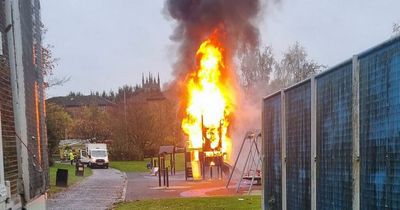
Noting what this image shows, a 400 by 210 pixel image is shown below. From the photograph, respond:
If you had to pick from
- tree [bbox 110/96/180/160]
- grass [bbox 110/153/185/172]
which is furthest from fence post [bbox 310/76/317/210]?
tree [bbox 110/96/180/160]

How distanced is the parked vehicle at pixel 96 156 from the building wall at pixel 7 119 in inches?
1895

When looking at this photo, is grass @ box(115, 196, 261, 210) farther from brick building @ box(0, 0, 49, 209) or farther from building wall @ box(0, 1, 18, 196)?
building wall @ box(0, 1, 18, 196)

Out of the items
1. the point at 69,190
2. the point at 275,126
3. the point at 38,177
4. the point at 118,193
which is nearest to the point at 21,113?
the point at 38,177

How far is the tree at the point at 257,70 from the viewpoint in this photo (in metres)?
45.2

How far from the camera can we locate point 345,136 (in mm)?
4996

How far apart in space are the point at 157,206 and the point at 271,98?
8178mm

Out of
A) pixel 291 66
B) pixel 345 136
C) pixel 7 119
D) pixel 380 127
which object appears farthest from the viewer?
pixel 291 66

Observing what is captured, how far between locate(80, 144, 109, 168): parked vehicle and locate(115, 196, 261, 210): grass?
3567 centimetres

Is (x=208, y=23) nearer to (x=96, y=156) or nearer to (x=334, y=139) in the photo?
(x=334, y=139)

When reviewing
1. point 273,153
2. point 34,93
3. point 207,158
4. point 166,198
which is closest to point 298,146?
point 273,153

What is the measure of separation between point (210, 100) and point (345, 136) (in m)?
24.0

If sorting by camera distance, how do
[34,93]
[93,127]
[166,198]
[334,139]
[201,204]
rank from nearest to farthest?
[334,139] → [34,93] → [201,204] → [166,198] → [93,127]

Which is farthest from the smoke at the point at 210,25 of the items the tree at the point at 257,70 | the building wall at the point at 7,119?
the building wall at the point at 7,119

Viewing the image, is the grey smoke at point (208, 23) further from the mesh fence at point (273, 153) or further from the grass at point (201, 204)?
the mesh fence at point (273, 153)
